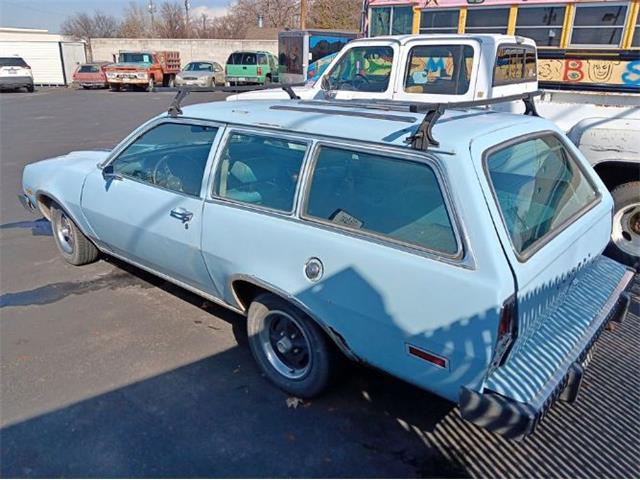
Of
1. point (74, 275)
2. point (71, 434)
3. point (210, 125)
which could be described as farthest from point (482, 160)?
point (74, 275)

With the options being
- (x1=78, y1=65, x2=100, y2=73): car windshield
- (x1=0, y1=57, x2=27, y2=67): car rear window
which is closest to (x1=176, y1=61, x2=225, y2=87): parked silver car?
(x1=78, y1=65, x2=100, y2=73): car windshield

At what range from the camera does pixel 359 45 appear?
22.4 feet

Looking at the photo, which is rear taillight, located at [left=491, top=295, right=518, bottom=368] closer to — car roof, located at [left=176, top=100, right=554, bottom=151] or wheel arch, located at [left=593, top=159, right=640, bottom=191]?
car roof, located at [left=176, top=100, right=554, bottom=151]

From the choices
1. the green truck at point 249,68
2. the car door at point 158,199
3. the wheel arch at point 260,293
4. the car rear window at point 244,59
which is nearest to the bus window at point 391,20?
the car door at point 158,199

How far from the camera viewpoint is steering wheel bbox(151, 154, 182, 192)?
3.28 metres

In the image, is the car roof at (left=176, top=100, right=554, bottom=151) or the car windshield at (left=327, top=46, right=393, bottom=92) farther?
the car windshield at (left=327, top=46, right=393, bottom=92)

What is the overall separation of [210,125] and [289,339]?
1.52 meters

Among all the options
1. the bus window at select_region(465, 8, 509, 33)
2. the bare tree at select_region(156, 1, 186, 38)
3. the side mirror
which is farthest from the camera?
the bare tree at select_region(156, 1, 186, 38)

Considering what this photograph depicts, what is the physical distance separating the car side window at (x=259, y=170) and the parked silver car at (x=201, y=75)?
23510 millimetres

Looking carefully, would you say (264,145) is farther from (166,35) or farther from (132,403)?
(166,35)

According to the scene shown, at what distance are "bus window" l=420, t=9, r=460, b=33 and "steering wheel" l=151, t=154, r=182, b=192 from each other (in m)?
6.21

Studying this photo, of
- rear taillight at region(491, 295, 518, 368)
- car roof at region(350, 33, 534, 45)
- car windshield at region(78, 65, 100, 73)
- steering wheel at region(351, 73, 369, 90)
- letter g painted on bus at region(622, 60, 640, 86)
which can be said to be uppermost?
car roof at region(350, 33, 534, 45)

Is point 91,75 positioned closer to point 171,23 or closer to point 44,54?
point 44,54

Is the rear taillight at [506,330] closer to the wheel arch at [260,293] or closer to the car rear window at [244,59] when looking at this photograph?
the wheel arch at [260,293]
